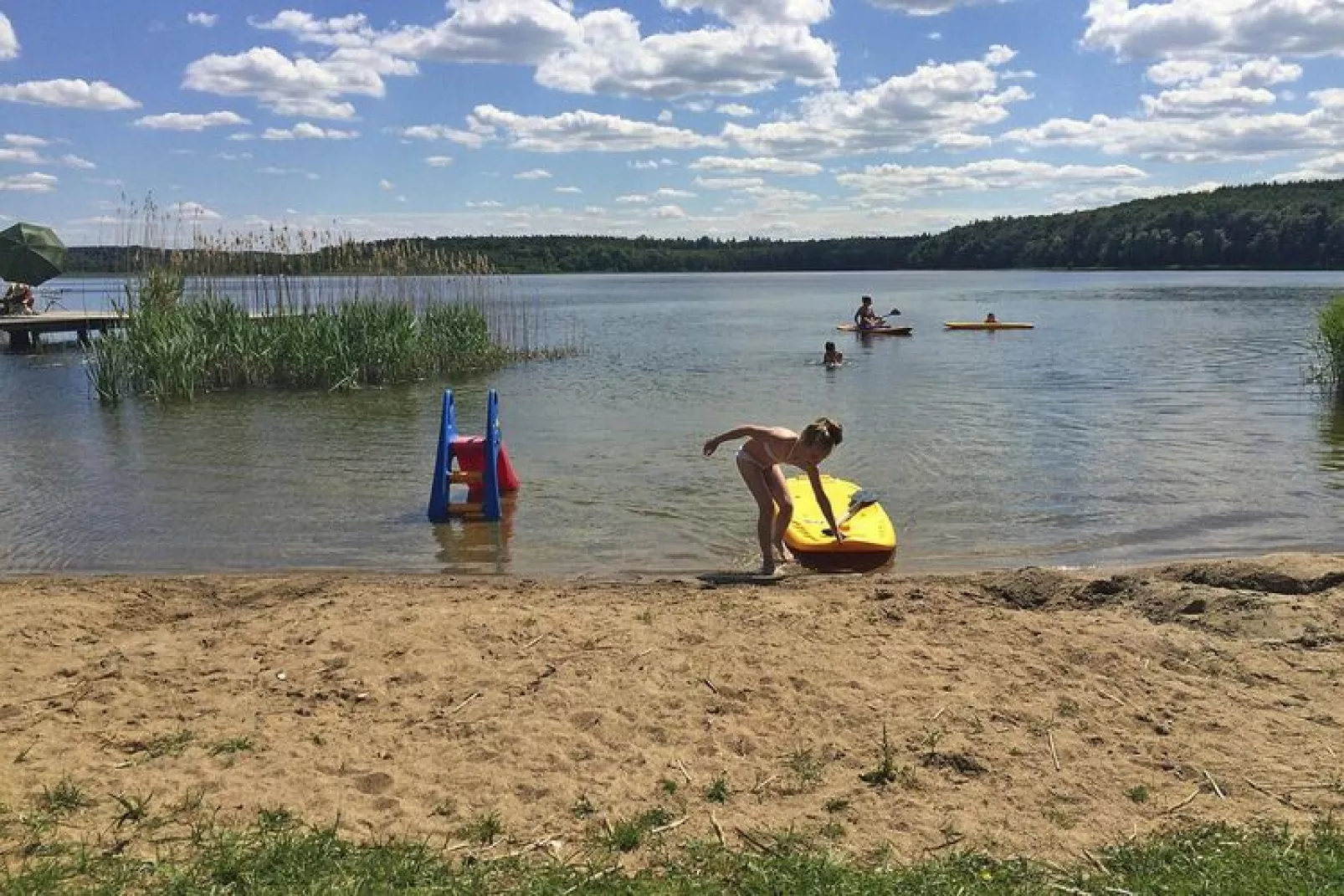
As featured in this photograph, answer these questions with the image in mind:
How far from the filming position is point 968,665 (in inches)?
224

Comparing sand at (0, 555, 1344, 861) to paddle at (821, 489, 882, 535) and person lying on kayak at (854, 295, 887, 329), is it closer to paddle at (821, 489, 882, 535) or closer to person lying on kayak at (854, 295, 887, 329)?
paddle at (821, 489, 882, 535)

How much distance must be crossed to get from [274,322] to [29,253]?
1310 centimetres

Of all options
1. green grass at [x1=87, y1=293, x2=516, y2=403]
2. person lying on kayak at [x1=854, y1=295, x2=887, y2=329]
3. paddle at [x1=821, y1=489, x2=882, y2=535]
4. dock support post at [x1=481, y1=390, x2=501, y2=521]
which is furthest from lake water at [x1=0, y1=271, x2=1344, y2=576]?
person lying on kayak at [x1=854, y1=295, x2=887, y2=329]

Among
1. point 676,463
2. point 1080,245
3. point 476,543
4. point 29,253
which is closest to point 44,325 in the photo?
point 29,253

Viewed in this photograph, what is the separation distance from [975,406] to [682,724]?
15415 millimetres

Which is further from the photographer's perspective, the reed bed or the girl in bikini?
the reed bed

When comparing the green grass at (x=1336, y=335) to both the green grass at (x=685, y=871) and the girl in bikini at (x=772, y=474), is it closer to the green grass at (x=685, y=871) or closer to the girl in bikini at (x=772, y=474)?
the girl in bikini at (x=772, y=474)

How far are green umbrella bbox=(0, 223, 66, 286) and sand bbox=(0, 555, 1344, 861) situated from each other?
26.9 metres

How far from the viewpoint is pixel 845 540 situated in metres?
8.79

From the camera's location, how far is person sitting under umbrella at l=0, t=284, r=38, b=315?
108 ft


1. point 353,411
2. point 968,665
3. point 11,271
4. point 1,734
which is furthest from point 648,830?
point 11,271

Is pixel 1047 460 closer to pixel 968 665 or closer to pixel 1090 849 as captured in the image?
pixel 968 665

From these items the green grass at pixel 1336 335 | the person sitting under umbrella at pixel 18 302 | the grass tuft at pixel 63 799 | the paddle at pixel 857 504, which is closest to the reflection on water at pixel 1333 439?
the green grass at pixel 1336 335

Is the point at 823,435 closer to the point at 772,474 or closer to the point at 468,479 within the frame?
the point at 772,474
